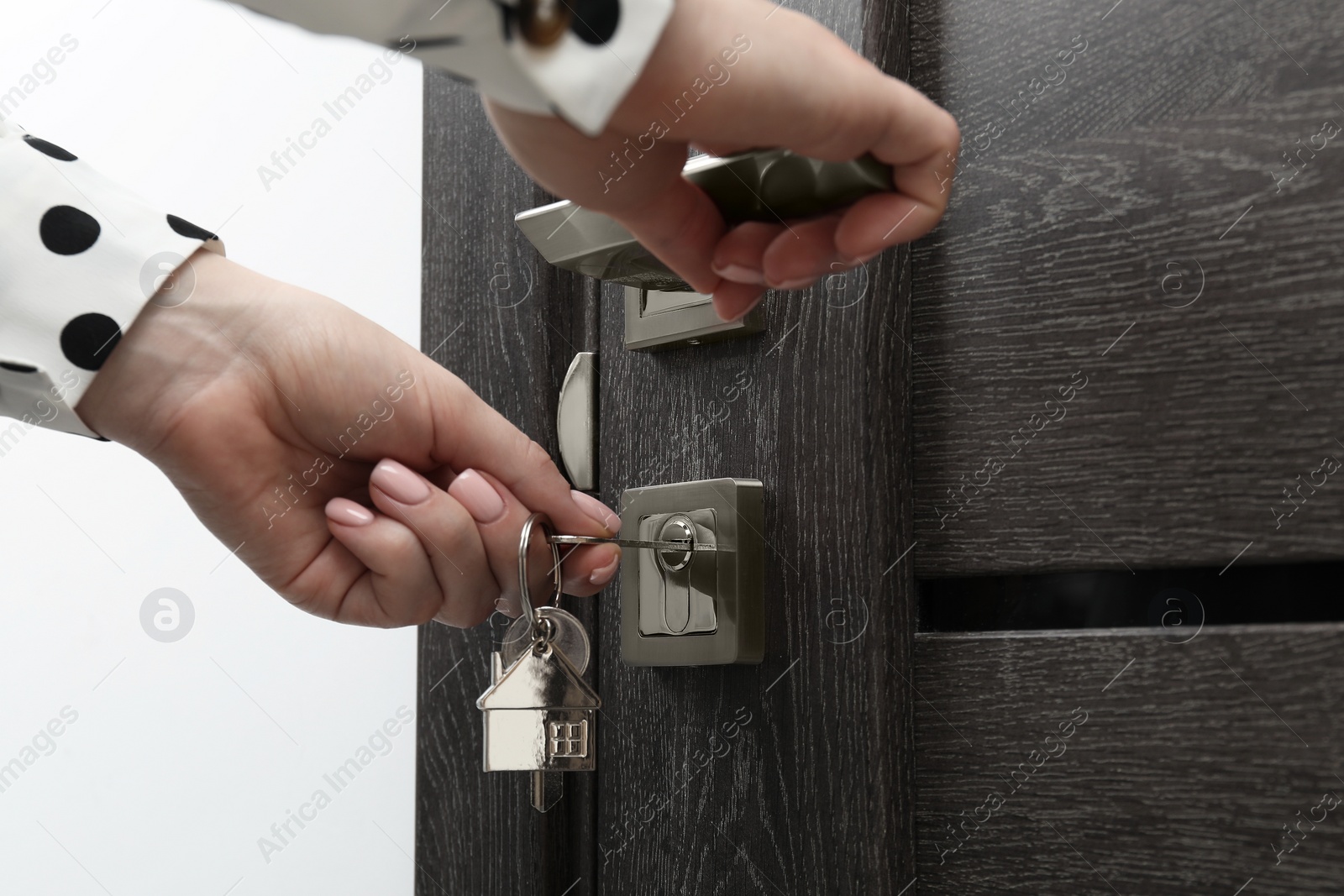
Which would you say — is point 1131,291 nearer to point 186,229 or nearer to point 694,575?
point 694,575

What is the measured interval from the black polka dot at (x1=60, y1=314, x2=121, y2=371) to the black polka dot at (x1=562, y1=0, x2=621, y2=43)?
318 millimetres

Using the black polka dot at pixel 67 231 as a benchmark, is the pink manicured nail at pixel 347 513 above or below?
below

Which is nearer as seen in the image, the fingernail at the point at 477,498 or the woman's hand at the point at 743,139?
the woman's hand at the point at 743,139

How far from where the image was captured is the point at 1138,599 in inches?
17.3

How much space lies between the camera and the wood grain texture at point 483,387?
2.02 feet

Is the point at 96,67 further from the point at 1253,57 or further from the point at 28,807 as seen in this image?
the point at 1253,57

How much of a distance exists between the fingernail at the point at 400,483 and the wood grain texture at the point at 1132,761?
9.4 inches

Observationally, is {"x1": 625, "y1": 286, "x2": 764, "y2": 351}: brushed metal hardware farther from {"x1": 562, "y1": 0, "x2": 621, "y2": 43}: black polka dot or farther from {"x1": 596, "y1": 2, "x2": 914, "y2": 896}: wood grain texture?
{"x1": 562, "y1": 0, "x2": 621, "y2": 43}: black polka dot

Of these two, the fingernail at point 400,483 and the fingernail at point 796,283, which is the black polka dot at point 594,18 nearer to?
the fingernail at point 796,283

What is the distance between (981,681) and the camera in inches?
18.2

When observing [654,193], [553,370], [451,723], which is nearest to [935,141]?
[654,193]

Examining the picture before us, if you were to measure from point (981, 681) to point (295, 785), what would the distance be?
508 mm

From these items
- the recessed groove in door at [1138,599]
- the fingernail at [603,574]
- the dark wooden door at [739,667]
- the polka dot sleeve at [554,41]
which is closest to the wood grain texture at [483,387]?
the dark wooden door at [739,667]

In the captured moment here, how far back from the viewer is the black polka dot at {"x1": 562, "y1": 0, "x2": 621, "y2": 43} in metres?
0.28
